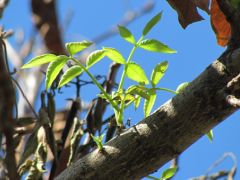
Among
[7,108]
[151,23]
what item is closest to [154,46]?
[151,23]

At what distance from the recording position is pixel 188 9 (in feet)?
2.56

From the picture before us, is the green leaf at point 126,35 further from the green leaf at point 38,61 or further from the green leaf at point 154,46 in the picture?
the green leaf at point 38,61

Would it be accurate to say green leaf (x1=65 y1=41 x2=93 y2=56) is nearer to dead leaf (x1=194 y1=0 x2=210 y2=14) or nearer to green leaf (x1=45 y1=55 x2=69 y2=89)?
green leaf (x1=45 y1=55 x2=69 y2=89)

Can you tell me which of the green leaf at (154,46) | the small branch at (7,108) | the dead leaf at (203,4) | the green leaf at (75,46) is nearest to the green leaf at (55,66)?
the green leaf at (75,46)

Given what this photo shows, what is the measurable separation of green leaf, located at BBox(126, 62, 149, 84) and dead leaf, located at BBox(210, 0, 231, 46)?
0.14m

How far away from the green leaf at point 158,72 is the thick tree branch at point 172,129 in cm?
11

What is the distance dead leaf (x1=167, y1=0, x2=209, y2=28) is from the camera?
771mm

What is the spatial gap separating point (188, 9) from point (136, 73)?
13cm

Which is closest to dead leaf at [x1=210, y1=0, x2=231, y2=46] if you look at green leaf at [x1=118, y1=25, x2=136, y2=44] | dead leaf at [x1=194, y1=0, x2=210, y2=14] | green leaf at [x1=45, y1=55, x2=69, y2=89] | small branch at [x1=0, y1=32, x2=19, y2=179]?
dead leaf at [x1=194, y1=0, x2=210, y2=14]

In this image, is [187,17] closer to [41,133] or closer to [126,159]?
[126,159]

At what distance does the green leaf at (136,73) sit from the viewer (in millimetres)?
766

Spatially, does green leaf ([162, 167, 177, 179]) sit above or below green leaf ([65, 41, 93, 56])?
below

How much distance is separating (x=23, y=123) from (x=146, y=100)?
36 cm

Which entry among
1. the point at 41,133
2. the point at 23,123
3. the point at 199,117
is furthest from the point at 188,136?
the point at 23,123
